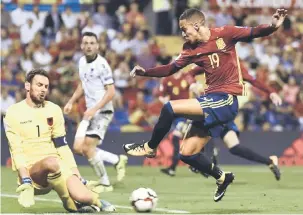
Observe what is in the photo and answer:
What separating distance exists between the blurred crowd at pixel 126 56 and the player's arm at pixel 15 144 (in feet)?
32.8

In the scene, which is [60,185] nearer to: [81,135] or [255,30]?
[255,30]

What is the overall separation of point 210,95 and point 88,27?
12171 millimetres

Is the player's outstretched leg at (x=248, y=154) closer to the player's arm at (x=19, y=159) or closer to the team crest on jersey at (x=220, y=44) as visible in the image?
the team crest on jersey at (x=220, y=44)

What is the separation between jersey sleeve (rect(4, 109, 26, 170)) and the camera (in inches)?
343

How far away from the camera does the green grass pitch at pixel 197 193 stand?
9.97m

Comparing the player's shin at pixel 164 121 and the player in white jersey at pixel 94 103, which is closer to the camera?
the player's shin at pixel 164 121

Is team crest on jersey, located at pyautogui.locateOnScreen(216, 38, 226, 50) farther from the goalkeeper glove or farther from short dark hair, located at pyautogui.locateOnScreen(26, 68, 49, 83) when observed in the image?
the goalkeeper glove

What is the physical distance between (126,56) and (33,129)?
41.0ft

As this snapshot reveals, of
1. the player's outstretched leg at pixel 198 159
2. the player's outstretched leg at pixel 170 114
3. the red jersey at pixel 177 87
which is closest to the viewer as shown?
the player's outstretched leg at pixel 170 114

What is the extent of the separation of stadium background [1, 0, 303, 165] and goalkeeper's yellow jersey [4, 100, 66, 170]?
9.29 m

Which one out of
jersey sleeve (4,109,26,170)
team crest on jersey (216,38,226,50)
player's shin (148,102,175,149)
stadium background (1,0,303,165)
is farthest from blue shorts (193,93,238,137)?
stadium background (1,0,303,165)

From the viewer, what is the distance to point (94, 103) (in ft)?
42.7

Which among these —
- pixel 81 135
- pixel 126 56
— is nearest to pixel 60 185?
pixel 81 135

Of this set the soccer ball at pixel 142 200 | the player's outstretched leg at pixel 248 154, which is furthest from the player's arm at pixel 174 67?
the player's outstretched leg at pixel 248 154
